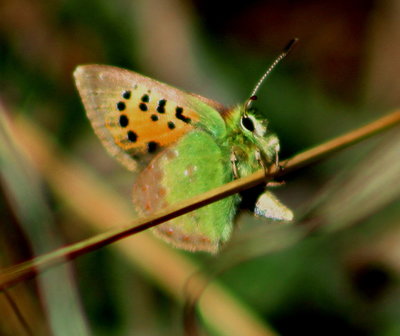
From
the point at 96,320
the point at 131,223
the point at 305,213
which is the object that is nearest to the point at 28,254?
the point at 96,320

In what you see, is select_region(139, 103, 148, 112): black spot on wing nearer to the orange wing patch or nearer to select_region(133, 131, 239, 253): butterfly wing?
the orange wing patch

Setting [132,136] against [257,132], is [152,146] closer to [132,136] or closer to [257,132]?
[132,136]

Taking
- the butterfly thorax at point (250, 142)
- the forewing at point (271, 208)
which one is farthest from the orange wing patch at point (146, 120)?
the forewing at point (271, 208)

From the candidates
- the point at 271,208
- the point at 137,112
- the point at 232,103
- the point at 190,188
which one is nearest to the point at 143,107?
the point at 137,112

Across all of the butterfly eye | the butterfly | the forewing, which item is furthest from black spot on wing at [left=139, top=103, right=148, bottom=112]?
the forewing

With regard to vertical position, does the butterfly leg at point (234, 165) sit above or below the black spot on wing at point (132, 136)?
above

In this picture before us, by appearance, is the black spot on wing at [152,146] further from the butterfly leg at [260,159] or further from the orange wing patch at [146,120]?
the butterfly leg at [260,159]
